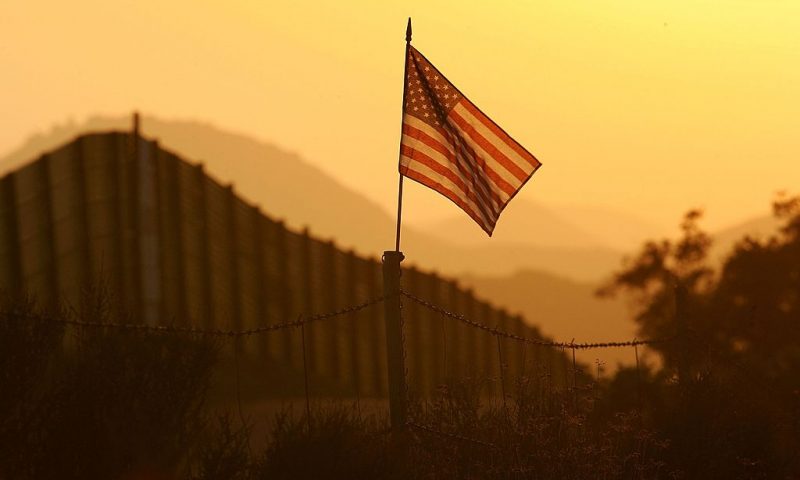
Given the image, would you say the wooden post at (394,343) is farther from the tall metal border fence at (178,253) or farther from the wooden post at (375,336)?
the wooden post at (375,336)

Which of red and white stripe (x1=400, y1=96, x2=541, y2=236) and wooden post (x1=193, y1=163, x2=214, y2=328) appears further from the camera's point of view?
wooden post (x1=193, y1=163, x2=214, y2=328)

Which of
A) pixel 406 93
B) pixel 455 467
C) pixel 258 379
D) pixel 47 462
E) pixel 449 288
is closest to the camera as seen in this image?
pixel 47 462

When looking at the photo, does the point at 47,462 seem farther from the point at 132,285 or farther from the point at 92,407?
the point at 132,285

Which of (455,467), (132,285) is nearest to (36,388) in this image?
(455,467)

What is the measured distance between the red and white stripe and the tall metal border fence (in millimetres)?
11114

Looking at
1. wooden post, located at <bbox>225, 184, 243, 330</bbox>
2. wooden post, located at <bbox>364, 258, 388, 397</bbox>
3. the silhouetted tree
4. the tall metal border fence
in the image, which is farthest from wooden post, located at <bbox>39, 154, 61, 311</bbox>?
the silhouetted tree

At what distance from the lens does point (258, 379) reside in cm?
2820

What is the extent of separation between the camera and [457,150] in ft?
36.4

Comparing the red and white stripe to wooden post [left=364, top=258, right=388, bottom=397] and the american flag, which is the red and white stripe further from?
wooden post [left=364, top=258, right=388, bottom=397]

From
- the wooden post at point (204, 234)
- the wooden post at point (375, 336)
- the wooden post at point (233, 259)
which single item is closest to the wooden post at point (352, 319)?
the wooden post at point (375, 336)

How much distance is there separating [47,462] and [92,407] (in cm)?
45

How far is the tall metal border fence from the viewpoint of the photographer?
25.4 m

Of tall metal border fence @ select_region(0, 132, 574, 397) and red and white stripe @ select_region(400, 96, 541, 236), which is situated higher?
tall metal border fence @ select_region(0, 132, 574, 397)

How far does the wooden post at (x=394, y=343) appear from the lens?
10.1 m
